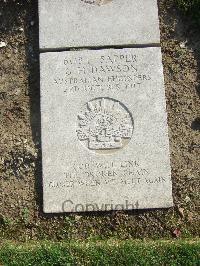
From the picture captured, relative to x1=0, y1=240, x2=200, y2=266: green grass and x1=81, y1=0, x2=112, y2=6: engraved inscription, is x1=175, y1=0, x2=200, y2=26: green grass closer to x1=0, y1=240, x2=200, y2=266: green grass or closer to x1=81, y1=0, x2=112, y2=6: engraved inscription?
x1=81, y1=0, x2=112, y2=6: engraved inscription

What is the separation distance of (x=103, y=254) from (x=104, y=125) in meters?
1.14

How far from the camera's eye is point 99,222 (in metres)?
4.22

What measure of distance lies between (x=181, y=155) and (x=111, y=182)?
2.41 ft

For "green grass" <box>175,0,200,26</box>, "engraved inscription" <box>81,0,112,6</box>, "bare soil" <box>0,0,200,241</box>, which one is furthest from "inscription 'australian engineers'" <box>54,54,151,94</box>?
"green grass" <box>175,0,200,26</box>

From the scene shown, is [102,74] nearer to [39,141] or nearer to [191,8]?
[39,141]

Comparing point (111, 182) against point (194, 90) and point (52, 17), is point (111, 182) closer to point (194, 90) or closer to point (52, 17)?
point (194, 90)

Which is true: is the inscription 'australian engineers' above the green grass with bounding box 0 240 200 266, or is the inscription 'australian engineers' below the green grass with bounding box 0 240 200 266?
above

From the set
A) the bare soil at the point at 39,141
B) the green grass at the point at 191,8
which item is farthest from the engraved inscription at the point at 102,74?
the green grass at the point at 191,8

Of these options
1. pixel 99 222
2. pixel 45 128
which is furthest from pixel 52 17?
pixel 99 222

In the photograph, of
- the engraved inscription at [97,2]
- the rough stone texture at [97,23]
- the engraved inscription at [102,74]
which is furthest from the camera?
the engraved inscription at [97,2]

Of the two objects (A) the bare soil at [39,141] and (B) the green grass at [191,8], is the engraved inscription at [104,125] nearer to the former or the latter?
(A) the bare soil at [39,141]

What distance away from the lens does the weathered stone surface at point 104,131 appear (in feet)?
13.6

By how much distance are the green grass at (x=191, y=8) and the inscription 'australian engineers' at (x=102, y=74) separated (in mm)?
753

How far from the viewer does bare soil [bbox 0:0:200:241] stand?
13.8 feet
